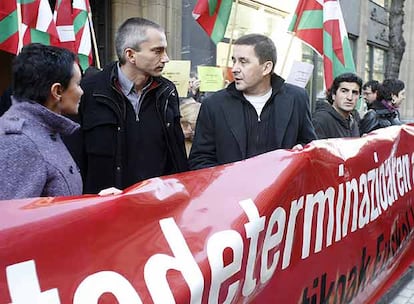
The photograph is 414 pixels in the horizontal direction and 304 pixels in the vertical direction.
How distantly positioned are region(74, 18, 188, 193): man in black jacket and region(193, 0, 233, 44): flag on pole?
8.17 feet

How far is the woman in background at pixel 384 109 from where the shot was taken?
5.46 m

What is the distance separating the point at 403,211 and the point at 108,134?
8.36ft

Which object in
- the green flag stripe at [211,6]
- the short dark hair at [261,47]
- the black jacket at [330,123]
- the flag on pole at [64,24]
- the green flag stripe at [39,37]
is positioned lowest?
the black jacket at [330,123]

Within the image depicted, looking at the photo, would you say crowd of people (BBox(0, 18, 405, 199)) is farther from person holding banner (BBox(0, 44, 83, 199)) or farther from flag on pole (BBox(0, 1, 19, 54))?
flag on pole (BBox(0, 1, 19, 54))

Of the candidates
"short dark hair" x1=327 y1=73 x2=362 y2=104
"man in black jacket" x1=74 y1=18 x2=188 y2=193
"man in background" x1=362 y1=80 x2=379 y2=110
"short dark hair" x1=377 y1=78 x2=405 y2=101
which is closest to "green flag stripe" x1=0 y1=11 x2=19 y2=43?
"man in black jacket" x1=74 y1=18 x2=188 y2=193

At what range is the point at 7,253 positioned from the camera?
1367 mm

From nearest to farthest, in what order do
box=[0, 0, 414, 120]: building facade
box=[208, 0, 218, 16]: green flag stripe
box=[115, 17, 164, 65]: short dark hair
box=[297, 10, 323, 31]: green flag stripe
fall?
1. box=[115, 17, 164, 65]: short dark hair
2. box=[297, 10, 323, 31]: green flag stripe
3. box=[208, 0, 218, 16]: green flag stripe
4. box=[0, 0, 414, 120]: building facade

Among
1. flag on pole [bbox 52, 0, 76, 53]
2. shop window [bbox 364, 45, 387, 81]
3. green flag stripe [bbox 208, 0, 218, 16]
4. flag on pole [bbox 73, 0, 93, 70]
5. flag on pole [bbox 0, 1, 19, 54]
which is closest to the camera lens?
flag on pole [bbox 0, 1, 19, 54]

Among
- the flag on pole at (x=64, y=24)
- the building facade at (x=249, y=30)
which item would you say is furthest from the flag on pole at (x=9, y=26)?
the building facade at (x=249, y=30)

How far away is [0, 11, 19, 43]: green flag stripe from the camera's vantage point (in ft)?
13.0

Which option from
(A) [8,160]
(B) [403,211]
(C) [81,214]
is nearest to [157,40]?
(A) [8,160]

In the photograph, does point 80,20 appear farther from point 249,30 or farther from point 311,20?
point 249,30

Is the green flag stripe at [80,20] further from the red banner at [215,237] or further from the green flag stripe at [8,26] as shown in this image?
the red banner at [215,237]

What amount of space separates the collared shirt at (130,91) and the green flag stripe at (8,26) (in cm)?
159
